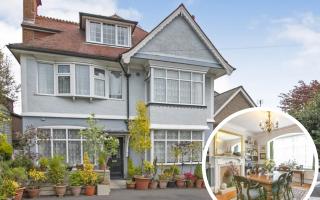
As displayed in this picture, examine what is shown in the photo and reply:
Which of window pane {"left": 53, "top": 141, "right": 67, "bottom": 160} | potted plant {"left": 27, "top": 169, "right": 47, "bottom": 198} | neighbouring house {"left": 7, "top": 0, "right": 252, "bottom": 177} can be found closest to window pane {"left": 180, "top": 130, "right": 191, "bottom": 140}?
neighbouring house {"left": 7, "top": 0, "right": 252, "bottom": 177}

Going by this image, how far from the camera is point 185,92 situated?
1653cm

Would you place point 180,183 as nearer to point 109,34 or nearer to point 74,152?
point 74,152

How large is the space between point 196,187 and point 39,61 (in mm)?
9145

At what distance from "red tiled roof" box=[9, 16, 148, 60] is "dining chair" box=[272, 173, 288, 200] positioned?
1413 centimetres

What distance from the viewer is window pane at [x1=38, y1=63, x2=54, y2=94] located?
571 inches

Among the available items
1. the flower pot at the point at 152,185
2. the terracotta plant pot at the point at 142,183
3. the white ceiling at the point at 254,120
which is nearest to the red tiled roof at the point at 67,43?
the terracotta plant pot at the point at 142,183

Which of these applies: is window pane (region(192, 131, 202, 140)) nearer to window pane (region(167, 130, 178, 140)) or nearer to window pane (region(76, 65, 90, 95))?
window pane (region(167, 130, 178, 140))

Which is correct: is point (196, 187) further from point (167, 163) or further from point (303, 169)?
point (303, 169)

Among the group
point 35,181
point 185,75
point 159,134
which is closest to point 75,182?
point 35,181

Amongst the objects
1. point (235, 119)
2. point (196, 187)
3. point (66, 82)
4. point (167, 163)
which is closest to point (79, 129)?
point (66, 82)

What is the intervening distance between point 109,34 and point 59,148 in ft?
21.0

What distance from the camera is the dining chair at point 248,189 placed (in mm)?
1438

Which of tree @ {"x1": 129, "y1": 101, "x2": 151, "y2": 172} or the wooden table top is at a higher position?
the wooden table top

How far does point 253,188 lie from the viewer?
A: 146cm
